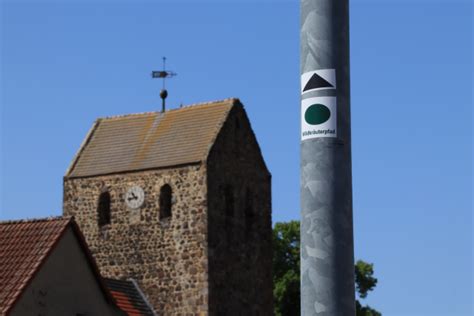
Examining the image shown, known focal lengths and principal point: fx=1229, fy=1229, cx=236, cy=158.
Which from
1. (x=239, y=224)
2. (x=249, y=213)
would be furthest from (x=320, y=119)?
(x=249, y=213)

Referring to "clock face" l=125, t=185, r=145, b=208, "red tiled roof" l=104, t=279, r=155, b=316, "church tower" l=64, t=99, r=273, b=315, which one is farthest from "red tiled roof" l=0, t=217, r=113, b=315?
"clock face" l=125, t=185, r=145, b=208

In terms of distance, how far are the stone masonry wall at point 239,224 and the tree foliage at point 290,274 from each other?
42.7 feet

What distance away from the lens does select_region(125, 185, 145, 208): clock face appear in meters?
37.3

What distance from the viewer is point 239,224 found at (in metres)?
37.4

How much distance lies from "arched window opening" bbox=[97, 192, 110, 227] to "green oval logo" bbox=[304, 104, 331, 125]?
33.0 metres

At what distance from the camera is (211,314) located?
35094mm

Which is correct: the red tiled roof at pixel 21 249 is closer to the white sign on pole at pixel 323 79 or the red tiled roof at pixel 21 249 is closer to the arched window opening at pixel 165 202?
the arched window opening at pixel 165 202

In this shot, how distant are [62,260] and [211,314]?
28.4ft

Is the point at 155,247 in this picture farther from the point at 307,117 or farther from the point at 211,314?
the point at 307,117

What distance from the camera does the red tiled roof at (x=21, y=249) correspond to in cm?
2602

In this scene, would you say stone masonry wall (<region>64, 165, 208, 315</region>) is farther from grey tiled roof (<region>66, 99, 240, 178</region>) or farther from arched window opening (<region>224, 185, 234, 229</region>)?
arched window opening (<region>224, 185, 234, 229</region>)

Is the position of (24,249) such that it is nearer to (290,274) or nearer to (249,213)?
(249,213)

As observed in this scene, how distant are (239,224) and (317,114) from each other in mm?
32058

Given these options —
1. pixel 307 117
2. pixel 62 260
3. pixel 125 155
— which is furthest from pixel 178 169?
pixel 307 117
